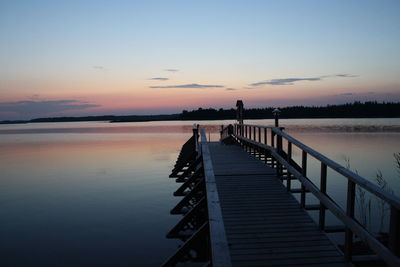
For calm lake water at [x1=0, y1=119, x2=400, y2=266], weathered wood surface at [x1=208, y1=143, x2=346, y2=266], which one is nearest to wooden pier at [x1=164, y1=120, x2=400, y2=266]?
weathered wood surface at [x1=208, y1=143, x2=346, y2=266]

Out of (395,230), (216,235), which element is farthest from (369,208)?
(216,235)

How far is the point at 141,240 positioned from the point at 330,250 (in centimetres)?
683

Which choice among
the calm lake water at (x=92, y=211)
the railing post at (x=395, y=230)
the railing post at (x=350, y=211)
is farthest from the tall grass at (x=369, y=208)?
the railing post at (x=395, y=230)

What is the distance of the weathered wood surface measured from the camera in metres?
4.37

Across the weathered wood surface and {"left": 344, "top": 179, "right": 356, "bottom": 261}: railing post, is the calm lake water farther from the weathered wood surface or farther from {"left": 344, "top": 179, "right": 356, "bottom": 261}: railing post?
{"left": 344, "top": 179, "right": 356, "bottom": 261}: railing post

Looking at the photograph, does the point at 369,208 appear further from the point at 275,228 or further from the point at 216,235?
the point at 216,235

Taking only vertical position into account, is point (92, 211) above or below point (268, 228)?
below

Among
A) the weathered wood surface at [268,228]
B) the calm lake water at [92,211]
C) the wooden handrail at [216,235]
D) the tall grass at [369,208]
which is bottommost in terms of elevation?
the calm lake water at [92,211]

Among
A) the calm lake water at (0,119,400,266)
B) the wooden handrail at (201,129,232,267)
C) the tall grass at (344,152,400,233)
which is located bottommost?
the calm lake water at (0,119,400,266)

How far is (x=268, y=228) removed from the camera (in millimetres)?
5324

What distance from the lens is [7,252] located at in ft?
30.2

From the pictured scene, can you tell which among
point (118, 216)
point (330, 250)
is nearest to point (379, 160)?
point (118, 216)

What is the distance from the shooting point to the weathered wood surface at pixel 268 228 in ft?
14.3

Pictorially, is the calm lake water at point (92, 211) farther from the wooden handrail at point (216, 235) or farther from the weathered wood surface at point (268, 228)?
the wooden handrail at point (216, 235)
